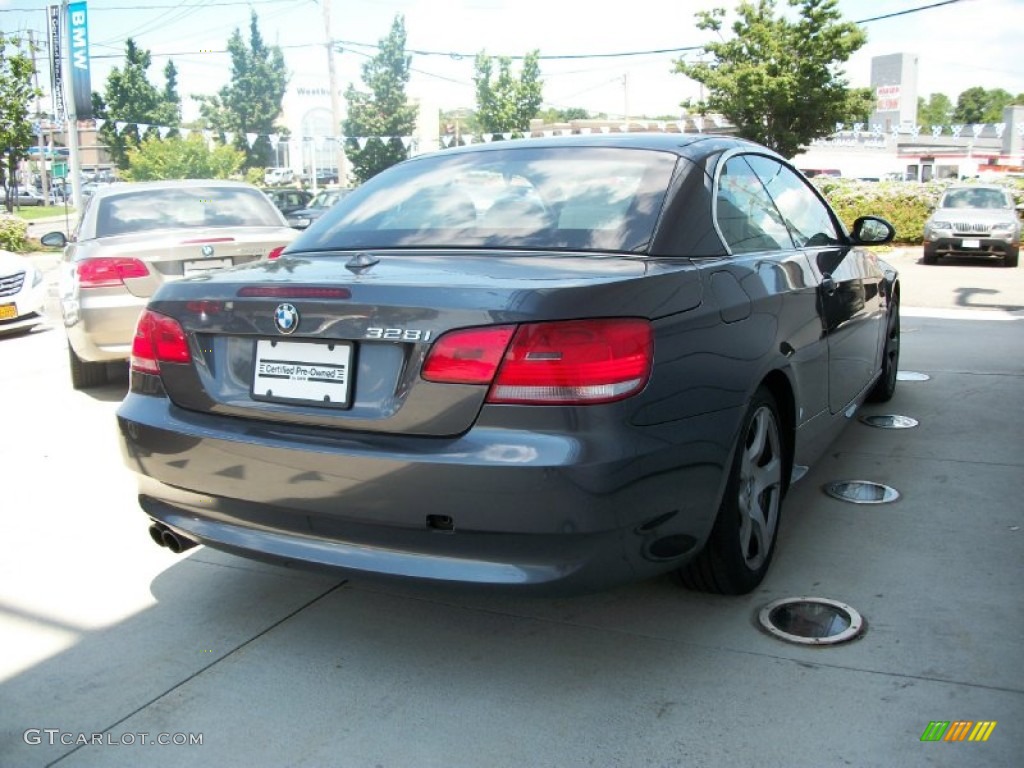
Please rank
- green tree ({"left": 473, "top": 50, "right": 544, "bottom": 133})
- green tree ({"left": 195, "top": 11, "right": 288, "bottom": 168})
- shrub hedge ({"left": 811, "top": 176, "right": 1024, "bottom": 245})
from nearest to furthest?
shrub hedge ({"left": 811, "top": 176, "right": 1024, "bottom": 245}) < green tree ({"left": 473, "top": 50, "right": 544, "bottom": 133}) < green tree ({"left": 195, "top": 11, "right": 288, "bottom": 168})

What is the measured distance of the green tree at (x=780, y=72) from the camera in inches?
1209

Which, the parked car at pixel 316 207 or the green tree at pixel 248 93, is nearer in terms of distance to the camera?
the parked car at pixel 316 207

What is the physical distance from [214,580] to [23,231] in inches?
878

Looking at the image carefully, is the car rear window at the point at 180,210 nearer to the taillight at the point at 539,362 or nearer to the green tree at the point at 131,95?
the taillight at the point at 539,362

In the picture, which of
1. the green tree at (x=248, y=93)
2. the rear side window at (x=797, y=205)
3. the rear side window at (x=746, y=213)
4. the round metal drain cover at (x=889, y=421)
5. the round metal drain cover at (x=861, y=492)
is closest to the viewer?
the rear side window at (x=746, y=213)

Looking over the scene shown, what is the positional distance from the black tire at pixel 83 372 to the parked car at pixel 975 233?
48.7ft

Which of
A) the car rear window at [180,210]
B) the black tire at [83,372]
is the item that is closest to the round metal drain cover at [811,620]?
the car rear window at [180,210]

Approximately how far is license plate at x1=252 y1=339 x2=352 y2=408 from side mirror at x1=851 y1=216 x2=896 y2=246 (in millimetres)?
3254

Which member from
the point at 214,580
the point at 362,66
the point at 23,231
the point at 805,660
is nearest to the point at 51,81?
the point at 23,231

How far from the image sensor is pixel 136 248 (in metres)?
6.59

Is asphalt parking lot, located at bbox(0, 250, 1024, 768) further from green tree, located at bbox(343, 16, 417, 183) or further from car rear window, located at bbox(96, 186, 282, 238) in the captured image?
green tree, located at bbox(343, 16, 417, 183)

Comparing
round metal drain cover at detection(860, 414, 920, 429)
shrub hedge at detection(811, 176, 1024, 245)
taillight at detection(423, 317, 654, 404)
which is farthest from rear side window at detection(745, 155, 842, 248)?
shrub hedge at detection(811, 176, 1024, 245)

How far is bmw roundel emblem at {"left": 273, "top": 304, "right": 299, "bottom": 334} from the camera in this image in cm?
269

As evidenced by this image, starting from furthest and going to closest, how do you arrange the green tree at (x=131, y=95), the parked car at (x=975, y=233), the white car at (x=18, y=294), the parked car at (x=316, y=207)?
the green tree at (x=131, y=95) < the parked car at (x=316, y=207) < the parked car at (x=975, y=233) < the white car at (x=18, y=294)
